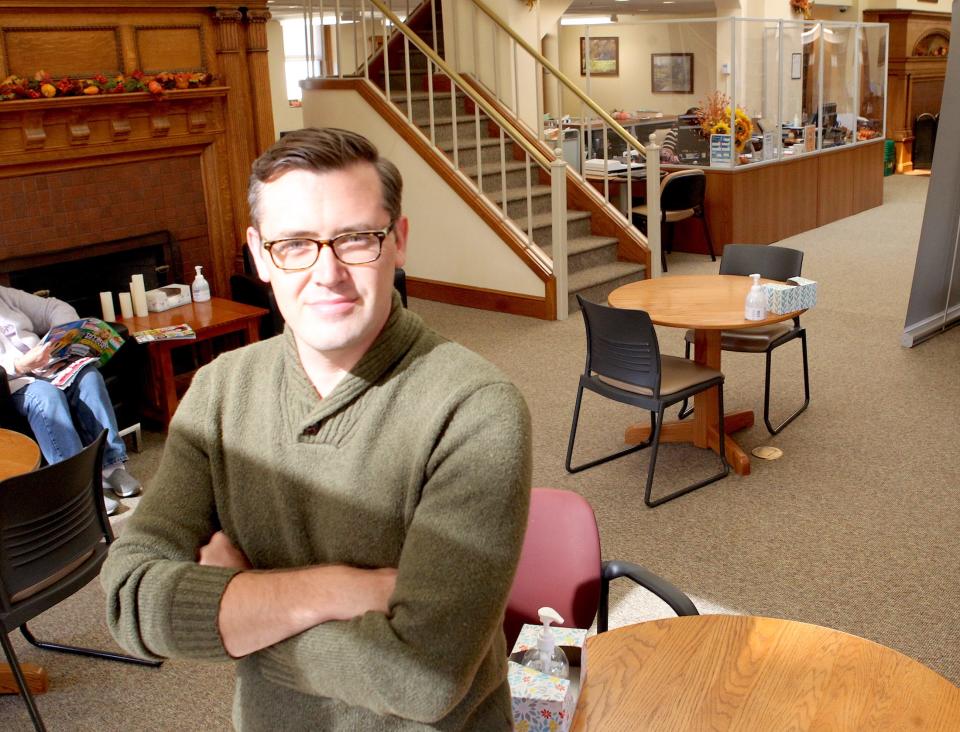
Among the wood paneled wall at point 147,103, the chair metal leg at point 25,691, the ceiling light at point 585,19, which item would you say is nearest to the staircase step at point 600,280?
the wood paneled wall at point 147,103

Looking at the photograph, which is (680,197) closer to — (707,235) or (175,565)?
(707,235)

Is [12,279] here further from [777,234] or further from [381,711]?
[777,234]

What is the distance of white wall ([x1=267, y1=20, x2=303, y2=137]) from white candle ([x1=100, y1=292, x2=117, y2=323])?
36.4 feet

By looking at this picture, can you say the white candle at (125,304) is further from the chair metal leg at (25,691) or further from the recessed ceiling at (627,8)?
the recessed ceiling at (627,8)

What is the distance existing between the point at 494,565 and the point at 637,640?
0.87 meters

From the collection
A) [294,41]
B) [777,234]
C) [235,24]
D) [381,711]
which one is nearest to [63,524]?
[381,711]

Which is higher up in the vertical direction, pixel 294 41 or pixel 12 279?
pixel 294 41

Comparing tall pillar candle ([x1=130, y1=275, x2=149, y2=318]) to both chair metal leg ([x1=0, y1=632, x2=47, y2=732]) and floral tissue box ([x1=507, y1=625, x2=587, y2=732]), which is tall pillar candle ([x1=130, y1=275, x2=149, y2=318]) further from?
floral tissue box ([x1=507, y1=625, x2=587, y2=732])

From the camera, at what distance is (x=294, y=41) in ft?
64.2

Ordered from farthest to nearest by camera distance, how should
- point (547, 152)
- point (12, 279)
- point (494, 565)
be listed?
point (547, 152)
point (12, 279)
point (494, 565)

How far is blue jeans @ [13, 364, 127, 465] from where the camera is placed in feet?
15.1

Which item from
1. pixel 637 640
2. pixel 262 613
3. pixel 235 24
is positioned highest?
pixel 235 24

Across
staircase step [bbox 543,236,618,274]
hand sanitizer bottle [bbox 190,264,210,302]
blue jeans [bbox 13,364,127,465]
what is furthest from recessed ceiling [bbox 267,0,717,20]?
blue jeans [bbox 13,364,127,465]

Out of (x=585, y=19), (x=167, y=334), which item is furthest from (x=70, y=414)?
(x=585, y=19)
